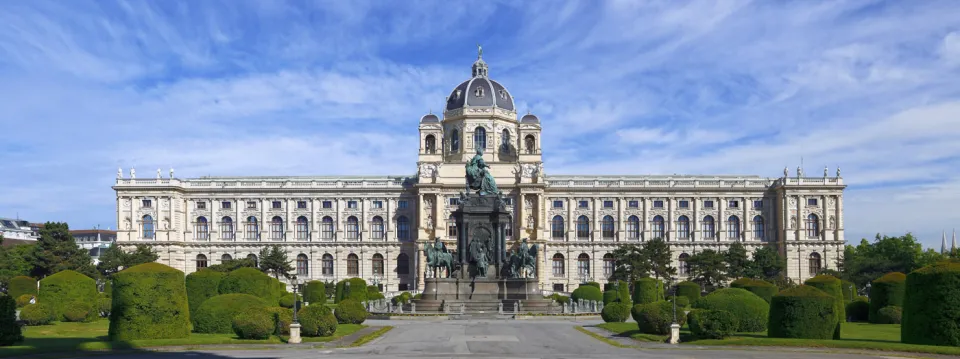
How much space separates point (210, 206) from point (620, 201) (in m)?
47.7

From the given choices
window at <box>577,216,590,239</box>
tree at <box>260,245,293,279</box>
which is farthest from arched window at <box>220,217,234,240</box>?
window at <box>577,216,590,239</box>

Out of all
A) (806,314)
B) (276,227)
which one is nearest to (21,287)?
(276,227)

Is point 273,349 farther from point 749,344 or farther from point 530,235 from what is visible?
point 530,235

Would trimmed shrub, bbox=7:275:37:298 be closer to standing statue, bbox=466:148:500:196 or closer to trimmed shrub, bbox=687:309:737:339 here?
standing statue, bbox=466:148:500:196

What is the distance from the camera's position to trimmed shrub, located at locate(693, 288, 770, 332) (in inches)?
1777

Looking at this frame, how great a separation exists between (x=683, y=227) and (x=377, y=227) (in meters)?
35.7

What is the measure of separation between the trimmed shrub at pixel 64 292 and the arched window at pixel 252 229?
6462 centimetres

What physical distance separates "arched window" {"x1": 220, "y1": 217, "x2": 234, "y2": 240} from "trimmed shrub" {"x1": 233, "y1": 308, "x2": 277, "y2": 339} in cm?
8235

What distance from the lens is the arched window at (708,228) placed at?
119 meters

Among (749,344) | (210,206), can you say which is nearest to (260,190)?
→ (210,206)

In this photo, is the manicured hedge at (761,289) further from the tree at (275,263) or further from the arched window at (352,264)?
the arched window at (352,264)

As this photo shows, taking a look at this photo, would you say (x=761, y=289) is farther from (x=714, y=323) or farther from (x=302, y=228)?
(x=302, y=228)

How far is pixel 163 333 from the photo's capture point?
125 ft

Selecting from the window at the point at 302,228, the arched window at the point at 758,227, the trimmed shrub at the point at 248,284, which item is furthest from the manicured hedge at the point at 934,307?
the window at the point at 302,228
